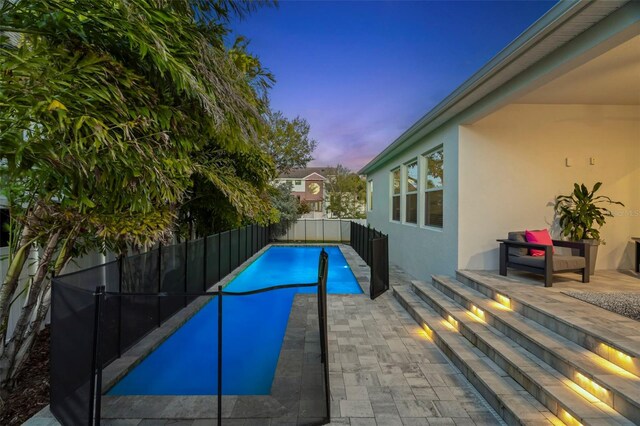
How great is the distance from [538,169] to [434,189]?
6.72 ft

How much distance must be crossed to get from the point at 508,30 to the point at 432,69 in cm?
418

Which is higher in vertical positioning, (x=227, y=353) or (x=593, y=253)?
(x=593, y=253)

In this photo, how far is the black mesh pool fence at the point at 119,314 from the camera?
2.51m

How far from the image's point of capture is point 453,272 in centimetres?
612

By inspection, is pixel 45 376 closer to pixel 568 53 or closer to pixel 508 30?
pixel 568 53

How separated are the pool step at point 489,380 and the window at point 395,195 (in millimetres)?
5988

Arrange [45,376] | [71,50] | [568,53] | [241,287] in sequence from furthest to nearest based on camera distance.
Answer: [241,287], [45,376], [568,53], [71,50]

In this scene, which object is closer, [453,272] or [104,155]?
[104,155]

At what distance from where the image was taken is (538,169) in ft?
19.6

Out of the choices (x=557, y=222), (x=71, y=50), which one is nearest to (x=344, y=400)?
(x=71, y=50)

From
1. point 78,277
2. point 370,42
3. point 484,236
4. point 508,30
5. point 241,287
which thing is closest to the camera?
point 78,277

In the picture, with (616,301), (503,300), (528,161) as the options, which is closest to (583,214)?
(528,161)

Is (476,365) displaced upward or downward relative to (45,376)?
upward

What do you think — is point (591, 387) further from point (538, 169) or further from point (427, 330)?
point (538, 169)
